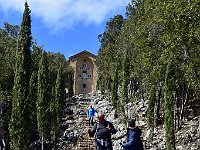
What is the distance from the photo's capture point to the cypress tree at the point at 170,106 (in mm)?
29188

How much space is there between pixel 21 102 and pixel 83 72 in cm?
8426

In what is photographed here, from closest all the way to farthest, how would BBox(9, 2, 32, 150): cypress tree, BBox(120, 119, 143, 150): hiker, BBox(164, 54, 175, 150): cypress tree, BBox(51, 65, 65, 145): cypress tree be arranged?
BBox(120, 119, 143, 150): hiker
BBox(164, 54, 175, 150): cypress tree
BBox(9, 2, 32, 150): cypress tree
BBox(51, 65, 65, 145): cypress tree

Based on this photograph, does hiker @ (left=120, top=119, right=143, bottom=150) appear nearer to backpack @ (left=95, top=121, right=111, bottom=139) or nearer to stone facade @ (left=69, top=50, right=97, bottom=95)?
backpack @ (left=95, top=121, right=111, bottom=139)

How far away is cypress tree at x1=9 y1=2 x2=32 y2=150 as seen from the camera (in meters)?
31.2

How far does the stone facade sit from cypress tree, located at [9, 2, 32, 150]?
82.2m

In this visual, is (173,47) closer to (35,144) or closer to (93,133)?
(93,133)

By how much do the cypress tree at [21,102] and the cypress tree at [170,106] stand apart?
1017 centimetres

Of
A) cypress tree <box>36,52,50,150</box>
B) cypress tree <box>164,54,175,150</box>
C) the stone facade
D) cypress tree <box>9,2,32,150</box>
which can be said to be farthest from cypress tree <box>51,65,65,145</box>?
the stone facade

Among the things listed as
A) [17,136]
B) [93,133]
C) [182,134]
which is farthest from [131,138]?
[182,134]

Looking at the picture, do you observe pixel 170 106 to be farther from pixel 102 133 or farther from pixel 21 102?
pixel 102 133

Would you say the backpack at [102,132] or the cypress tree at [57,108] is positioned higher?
the cypress tree at [57,108]

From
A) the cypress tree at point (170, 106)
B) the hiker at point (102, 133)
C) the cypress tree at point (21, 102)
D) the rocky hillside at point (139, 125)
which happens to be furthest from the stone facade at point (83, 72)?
the hiker at point (102, 133)

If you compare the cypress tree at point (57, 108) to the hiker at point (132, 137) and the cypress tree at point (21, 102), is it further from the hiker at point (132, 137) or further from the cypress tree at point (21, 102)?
the hiker at point (132, 137)

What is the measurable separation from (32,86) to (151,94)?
47.9 ft
